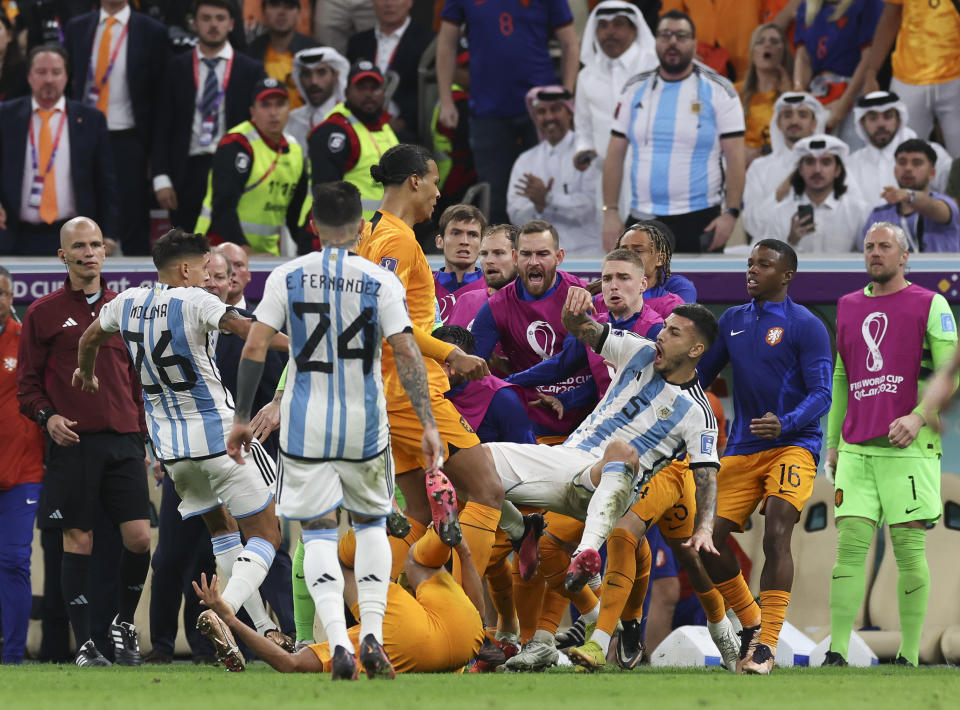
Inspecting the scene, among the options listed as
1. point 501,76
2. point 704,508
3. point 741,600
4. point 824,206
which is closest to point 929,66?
point 824,206

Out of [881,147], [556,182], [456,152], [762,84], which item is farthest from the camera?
[456,152]

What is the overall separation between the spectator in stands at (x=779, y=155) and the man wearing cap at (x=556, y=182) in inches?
46.5

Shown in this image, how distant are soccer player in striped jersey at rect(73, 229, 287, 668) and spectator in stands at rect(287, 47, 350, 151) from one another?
4.39 metres

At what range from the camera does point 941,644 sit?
10.2 metres

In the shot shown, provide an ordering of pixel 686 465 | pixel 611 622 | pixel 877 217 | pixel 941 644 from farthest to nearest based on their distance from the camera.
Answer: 1. pixel 877 217
2. pixel 941 644
3. pixel 686 465
4. pixel 611 622

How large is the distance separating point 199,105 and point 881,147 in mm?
5273

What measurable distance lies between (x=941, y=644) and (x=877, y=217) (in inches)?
120

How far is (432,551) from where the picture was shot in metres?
7.01

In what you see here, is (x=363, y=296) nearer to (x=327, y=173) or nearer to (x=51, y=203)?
(x=327, y=173)

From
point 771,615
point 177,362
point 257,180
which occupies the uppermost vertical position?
point 257,180

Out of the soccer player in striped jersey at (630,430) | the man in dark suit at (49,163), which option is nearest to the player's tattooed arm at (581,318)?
the soccer player in striped jersey at (630,430)

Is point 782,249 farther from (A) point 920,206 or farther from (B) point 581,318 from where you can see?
(A) point 920,206

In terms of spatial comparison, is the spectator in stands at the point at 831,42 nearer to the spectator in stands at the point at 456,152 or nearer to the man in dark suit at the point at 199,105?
the spectator in stands at the point at 456,152

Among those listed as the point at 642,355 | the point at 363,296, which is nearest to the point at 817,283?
the point at 642,355
